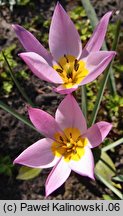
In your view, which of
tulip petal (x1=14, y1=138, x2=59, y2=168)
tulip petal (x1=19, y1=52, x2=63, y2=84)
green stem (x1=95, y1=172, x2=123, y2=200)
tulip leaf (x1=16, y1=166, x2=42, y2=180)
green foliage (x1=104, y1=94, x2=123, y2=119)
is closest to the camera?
tulip petal (x1=19, y1=52, x2=63, y2=84)

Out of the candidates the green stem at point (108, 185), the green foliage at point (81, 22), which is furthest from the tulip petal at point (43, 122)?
the green foliage at point (81, 22)

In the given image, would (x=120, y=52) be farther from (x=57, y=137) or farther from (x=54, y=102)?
(x=57, y=137)

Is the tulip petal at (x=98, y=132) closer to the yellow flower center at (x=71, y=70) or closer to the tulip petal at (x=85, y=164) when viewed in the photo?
the tulip petal at (x=85, y=164)

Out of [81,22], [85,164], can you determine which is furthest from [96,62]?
[81,22]

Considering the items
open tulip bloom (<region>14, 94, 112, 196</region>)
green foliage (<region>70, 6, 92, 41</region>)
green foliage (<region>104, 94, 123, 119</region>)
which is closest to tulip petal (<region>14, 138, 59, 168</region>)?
open tulip bloom (<region>14, 94, 112, 196</region>)

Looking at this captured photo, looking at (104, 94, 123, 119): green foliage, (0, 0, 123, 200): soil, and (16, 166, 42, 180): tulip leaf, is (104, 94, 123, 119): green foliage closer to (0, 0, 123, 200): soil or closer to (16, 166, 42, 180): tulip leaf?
(0, 0, 123, 200): soil

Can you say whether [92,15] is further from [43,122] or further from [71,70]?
[43,122]
